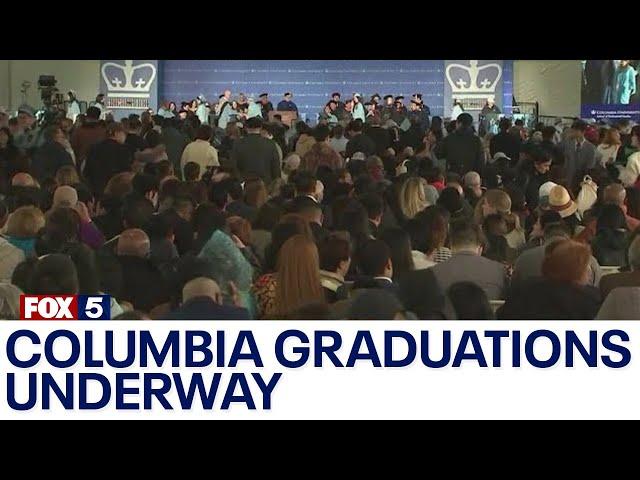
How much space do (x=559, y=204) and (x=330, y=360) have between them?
398 cm

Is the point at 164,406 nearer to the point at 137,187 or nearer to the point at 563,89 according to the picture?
the point at 137,187

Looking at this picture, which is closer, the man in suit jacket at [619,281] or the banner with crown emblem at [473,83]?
the man in suit jacket at [619,281]

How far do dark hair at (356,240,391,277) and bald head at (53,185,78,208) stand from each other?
262cm

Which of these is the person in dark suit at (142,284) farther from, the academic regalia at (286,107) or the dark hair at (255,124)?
the academic regalia at (286,107)

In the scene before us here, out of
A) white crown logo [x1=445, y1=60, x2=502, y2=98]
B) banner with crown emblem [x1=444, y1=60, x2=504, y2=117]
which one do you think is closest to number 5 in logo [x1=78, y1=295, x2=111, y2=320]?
banner with crown emblem [x1=444, y1=60, x2=504, y2=117]

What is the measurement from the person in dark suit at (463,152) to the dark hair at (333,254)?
6559 mm

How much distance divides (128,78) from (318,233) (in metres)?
23.4

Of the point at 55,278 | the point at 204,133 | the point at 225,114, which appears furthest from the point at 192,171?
the point at 225,114

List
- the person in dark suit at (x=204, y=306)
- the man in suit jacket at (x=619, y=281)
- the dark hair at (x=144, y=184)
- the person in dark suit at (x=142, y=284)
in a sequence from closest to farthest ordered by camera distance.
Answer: the person in dark suit at (x=204, y=306)
the man in suit jacket at (x=619, y=281)
the person in dark suit at (x=142, y=284)
the dark hair at (x=144, y=184)

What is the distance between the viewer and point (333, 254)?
19.9 ft

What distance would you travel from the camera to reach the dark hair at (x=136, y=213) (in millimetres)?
7594

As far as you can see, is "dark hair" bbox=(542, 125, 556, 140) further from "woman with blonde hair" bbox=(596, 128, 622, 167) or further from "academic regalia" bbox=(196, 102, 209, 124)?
"academic regalia" bbox=(196, 102, 209, 124)

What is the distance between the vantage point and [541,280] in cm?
569

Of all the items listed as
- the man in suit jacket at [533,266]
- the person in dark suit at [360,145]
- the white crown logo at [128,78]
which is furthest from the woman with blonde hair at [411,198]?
the white crown logo at [128,78]
